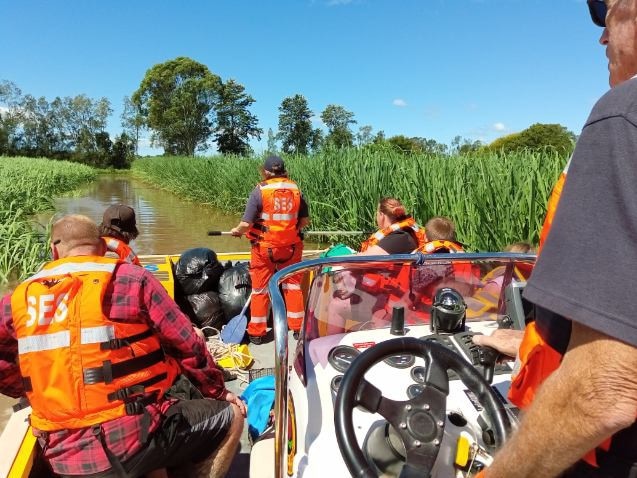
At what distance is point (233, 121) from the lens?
54.9 metres

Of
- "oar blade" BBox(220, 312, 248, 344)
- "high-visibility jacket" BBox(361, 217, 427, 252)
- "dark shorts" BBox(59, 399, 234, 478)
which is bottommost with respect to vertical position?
"oar blade" BBox(220, 312, 248, 344)

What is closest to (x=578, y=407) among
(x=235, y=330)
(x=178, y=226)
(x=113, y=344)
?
(x=113, y=344)

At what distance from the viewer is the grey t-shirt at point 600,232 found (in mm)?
713

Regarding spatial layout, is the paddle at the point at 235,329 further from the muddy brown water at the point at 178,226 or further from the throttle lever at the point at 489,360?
the muddy brown water at the point at 178,226

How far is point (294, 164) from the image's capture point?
12195 mm

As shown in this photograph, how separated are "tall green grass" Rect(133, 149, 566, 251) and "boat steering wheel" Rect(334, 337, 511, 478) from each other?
4370 millimetres

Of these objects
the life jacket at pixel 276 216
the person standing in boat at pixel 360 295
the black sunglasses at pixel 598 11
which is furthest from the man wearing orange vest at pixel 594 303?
the life jacket at pixel 276 216

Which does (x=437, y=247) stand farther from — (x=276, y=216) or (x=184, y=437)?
(x=184, y=437)

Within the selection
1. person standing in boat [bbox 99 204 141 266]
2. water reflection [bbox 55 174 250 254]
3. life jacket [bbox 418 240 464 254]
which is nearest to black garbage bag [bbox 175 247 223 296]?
person standing in boat [bbox 99 204 141 266]

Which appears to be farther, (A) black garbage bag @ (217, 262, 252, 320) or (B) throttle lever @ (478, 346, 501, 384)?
(A) black garbage bag @ (217, 262, 252, 320)

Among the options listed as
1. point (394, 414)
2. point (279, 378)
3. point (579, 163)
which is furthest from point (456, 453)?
point (579, 163)

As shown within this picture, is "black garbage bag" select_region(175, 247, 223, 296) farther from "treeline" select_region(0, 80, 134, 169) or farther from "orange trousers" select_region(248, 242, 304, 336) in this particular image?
"treeline" select_region(0, 80, 134, 169)

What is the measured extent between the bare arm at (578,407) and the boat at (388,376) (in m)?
0.46

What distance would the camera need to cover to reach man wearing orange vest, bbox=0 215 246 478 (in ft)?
6.18
